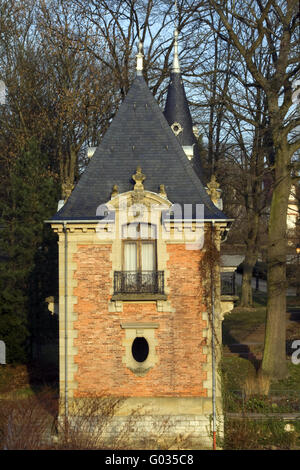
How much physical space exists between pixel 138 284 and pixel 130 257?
31.9 inches

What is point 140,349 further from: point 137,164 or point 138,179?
point 137,164

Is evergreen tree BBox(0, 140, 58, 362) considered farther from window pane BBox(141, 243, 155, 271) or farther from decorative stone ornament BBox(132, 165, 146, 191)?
decorative stone ornament BBox(132, 165, 146, 191)

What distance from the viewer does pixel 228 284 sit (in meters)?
21.1

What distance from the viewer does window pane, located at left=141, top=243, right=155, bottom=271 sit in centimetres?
1970

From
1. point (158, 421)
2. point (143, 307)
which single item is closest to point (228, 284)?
point (143, 307)

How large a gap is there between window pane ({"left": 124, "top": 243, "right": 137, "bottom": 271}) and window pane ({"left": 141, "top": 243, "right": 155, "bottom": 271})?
0.23 meters

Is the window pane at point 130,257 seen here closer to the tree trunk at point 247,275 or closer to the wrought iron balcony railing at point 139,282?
the wrought iron balcony railing at point 139,282

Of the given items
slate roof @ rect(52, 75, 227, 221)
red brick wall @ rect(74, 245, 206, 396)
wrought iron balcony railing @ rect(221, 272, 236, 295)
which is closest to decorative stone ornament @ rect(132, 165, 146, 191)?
slate roof @ rect(52, 75, 227, 221)

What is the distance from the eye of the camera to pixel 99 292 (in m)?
19.6

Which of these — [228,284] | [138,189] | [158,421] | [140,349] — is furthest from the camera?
[140,349]
